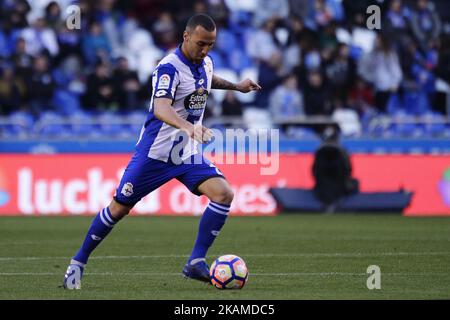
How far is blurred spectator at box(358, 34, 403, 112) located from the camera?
24578 mm

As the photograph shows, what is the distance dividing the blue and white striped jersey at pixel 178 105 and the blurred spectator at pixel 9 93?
13.3 meters

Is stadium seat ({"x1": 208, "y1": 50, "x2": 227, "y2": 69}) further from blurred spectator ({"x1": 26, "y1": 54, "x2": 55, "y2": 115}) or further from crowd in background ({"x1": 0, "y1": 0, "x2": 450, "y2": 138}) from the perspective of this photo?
blurred spectator ({"x1": 26, "y1": 54, "x2": 55, "y2": 115})

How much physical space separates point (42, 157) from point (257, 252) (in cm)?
866

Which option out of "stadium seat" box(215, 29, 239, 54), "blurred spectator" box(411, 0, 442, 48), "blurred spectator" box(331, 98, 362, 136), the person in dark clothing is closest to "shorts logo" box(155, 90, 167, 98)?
the person in dark clothing

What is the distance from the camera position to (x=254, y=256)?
1322 cm

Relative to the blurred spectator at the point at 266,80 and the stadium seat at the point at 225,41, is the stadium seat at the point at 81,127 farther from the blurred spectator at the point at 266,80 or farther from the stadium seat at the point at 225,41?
the blurred spectator at the point at 266,80

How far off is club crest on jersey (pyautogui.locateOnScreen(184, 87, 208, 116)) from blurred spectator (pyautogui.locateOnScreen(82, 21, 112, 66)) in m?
14.2

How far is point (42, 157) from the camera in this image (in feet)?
70.2

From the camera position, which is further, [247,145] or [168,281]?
[247,145]

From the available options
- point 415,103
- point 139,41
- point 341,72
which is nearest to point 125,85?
point 139,41

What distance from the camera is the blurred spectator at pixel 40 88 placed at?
76.6 feet

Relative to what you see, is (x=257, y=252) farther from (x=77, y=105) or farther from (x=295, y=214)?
(x=77, y=105)
